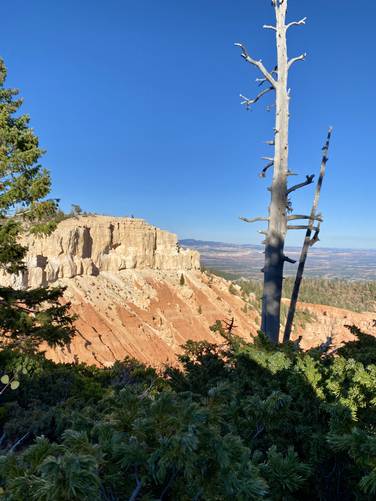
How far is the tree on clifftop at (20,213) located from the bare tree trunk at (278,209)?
24.4 ft

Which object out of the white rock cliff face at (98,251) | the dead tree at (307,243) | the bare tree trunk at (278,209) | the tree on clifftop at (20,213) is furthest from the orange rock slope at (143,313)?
the bare tree trunk at (278,209)

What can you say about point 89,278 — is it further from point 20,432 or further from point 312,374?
point 312,374

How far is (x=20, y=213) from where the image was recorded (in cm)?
1183

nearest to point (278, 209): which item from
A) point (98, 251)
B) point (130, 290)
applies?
point (130, 290)

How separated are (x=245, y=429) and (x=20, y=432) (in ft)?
19.2

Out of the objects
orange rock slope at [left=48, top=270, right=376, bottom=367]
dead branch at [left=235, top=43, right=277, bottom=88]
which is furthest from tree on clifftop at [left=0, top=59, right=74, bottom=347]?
orange rock slope at [left=48, top=270, right=376, bottom=367]

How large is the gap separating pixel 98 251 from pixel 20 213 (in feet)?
148

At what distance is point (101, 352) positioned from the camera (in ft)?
129

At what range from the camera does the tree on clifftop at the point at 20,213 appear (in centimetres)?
1140

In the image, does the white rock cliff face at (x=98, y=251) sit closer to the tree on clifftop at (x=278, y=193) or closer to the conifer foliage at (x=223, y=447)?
the tree on clifftop at (x=278, y=193)

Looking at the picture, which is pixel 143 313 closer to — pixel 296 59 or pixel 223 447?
pixel 296 59

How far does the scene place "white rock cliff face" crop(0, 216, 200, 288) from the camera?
144 feet

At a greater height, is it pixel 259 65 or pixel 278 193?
pixel 259 65

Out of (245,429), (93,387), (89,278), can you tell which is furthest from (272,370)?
(89,278)
